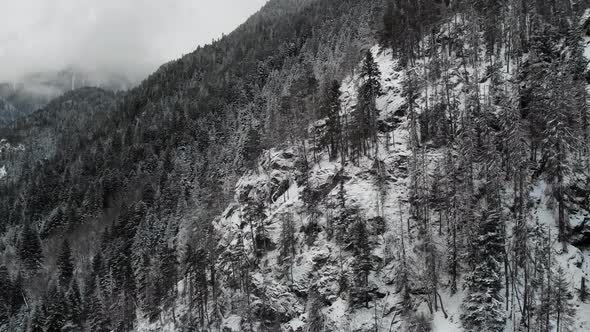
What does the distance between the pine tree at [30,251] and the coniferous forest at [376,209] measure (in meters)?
0.40

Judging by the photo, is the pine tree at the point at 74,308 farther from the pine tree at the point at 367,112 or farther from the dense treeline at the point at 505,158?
the dense treeline at the point at 505,158

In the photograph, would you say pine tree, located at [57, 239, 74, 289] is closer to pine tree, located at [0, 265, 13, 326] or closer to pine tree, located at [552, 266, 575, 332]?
pine tree, located at [0, 265, 13, 326]

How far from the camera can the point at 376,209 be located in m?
73.6

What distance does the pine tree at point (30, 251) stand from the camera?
117 m

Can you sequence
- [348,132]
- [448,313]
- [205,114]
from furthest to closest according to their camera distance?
[205,114] < [348,132] < [448,313]

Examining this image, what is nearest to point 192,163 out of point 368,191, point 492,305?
point 368,191

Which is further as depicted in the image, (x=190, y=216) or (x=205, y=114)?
(x=205, y=114)

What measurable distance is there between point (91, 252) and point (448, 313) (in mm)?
96944

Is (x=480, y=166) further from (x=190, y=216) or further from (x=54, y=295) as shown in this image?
(x=54, y=295)

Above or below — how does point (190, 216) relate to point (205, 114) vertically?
below

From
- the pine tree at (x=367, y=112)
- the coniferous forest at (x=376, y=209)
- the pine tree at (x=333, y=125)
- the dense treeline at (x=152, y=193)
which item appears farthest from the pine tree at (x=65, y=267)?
the pine tree at (x=367, y=112)

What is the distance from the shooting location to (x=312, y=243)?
75.6m

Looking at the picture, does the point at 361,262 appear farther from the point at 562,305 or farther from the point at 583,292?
the point at 583,292

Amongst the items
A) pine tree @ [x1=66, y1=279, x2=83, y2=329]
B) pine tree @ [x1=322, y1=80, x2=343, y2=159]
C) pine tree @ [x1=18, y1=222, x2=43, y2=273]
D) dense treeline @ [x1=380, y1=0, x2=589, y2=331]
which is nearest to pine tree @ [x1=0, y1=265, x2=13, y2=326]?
pine tree @ [x1=18, y1=222, x2=43, y2=273]
